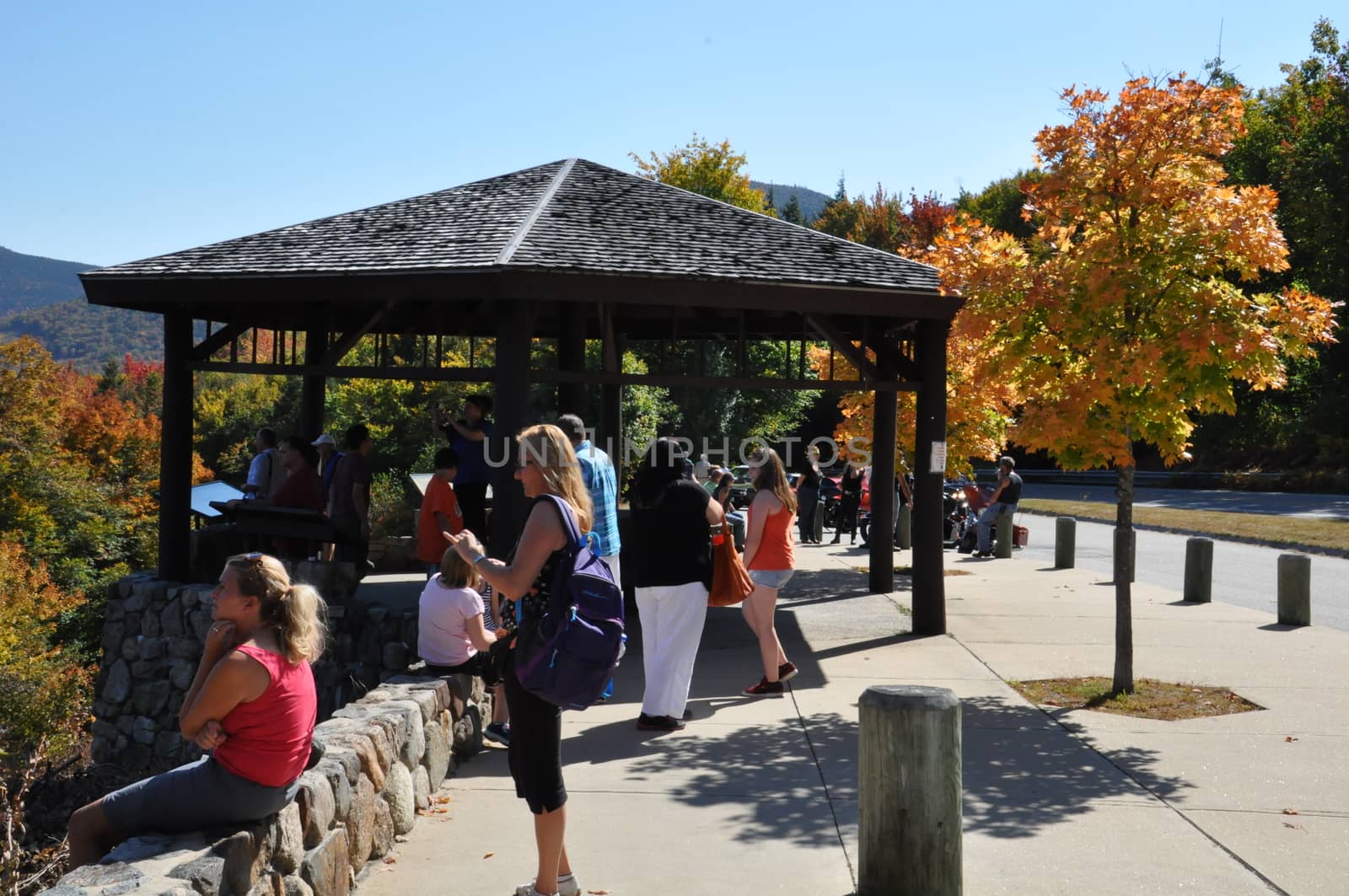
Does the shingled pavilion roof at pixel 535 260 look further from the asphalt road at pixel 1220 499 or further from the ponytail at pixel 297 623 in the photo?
the asphalt road at pixel 1220 499

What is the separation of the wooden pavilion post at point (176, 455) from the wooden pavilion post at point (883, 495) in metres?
7.66

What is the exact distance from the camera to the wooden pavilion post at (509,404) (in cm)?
1013

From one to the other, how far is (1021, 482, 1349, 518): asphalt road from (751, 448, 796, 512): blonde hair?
21.8 m

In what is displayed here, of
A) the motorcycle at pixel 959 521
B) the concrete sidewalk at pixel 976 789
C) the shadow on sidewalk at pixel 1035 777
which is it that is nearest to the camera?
the concrete sidewalk at pixel 976 789

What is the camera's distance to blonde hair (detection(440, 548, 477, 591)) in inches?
283

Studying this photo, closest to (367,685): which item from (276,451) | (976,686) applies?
(276,451)

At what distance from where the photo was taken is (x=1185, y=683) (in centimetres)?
909

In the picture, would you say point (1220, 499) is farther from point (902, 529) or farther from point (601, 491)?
point (601, 491)

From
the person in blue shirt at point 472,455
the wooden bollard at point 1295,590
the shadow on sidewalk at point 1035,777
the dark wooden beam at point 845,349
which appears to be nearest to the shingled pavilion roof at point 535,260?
the dark wooden beam at point 845,349

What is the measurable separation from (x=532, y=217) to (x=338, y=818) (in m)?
7.77

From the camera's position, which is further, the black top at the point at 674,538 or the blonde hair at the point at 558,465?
the black top at the point at 674,538

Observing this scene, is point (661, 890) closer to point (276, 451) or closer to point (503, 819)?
point (503, 819)

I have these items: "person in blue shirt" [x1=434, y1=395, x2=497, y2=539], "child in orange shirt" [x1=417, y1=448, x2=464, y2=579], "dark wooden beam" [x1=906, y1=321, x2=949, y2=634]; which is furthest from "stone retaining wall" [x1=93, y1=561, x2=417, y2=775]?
"dark wooden beam" [x1=906, y1=321, x2=949, y2=634]

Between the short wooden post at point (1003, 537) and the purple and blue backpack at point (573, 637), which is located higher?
the purple and blue backpack at point (573, 637)
